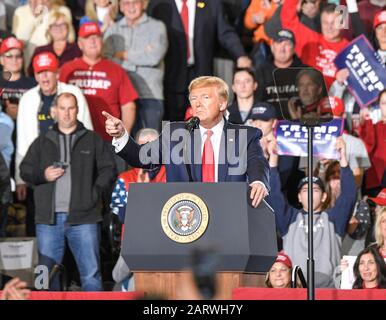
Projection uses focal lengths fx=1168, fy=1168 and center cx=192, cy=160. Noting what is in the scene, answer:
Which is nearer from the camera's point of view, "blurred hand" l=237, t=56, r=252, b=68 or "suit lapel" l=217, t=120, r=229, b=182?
"suit lapel" l=217, t=120, r=229, b=182

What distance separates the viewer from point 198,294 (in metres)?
3.35

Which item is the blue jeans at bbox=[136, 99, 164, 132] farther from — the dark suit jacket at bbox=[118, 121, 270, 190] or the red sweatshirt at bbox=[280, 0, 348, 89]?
the dark suit jacket at bbox=[118, 121, 270, 190]

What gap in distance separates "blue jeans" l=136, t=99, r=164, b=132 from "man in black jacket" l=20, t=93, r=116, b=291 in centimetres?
104

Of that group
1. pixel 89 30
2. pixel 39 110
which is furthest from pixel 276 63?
pixel 39 110

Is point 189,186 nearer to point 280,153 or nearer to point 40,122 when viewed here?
point 280,153

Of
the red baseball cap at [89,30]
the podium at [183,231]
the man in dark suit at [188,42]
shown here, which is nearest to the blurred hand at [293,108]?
the podium at [183,231]

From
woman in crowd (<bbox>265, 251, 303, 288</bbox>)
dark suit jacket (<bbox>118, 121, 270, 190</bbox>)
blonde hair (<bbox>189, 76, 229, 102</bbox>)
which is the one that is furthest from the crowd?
blonde hair (<bbox>189, 76, 229, 102</bbox>)

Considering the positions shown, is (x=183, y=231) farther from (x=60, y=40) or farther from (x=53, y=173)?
(x=60, y=40)

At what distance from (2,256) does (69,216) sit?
61cm

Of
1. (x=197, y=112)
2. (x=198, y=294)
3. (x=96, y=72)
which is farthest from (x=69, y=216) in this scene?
(x=198, y=294)

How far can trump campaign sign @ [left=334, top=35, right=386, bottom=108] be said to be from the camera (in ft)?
33.5

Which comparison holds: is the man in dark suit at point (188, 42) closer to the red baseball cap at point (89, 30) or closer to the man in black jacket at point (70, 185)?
the red baseball cap at point (89, 30)

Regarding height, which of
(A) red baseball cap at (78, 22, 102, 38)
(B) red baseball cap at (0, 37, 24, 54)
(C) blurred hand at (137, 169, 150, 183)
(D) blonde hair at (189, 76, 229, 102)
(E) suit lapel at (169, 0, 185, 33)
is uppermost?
(E) suit lapel at (169, 0, 185, 33)

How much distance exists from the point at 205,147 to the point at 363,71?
463cm
